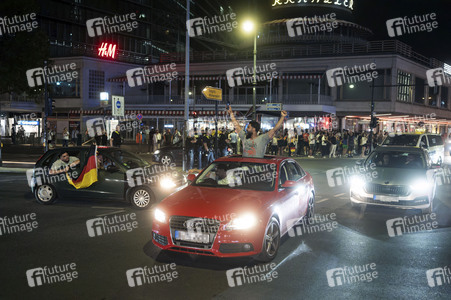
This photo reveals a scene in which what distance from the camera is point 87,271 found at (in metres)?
5.33

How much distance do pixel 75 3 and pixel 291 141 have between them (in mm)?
46691

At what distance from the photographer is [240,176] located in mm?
6684

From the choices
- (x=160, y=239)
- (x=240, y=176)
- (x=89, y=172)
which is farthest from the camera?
(x=89, y=172)

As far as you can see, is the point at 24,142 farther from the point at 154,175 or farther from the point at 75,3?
the point at 154,175

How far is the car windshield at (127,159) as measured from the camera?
9.78 m

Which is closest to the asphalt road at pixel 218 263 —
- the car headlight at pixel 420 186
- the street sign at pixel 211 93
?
the car headlight at pixel 420 186

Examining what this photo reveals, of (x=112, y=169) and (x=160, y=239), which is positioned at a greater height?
(x=112, y=169)

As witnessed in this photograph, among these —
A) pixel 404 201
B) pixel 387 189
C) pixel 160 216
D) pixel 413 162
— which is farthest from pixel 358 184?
pixel 160 216

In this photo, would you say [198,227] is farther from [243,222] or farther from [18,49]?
[18,49]

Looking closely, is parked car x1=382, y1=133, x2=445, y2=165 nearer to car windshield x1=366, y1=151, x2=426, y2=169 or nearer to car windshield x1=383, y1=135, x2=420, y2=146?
car windshield x1=383, y1=135, x2=420, y2=146

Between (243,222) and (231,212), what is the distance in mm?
207

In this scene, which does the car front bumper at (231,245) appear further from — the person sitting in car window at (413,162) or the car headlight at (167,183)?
the person sitting in car window at (413,162)

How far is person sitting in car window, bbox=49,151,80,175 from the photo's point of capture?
9.69 metres

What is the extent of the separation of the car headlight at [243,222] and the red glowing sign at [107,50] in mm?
47004
